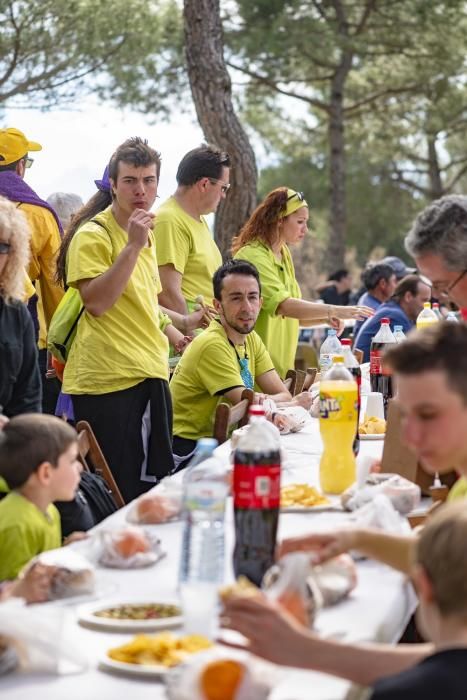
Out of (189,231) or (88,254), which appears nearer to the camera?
(88,254)

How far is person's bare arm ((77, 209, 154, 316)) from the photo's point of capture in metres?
4.03

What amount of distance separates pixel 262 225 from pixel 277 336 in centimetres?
54

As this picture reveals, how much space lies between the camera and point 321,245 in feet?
86.7

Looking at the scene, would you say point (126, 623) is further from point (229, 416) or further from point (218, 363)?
point (218, 363)

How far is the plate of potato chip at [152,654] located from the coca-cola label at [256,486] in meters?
0.38

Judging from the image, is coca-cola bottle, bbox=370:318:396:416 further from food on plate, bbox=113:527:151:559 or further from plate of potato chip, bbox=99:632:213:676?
plate of potato chip, bbox=99:632:213:676

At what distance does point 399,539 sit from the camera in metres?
2.24

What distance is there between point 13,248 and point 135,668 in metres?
1.63

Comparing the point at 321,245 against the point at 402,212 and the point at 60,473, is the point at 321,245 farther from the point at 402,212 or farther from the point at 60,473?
the point at 60,473

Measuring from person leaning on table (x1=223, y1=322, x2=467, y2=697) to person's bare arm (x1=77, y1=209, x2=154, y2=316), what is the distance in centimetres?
198

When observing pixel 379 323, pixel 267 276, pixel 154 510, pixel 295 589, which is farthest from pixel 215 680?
pixel 379 323

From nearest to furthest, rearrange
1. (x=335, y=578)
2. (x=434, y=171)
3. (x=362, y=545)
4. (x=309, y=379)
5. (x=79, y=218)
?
(x=335, y=578) < (x=362, y=545) < (x=79, y=218) < (x=309, y=379) < (x=434, y=171)

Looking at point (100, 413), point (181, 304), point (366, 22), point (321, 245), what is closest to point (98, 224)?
point (100, 413)

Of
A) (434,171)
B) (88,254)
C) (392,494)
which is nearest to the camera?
(392,494)
